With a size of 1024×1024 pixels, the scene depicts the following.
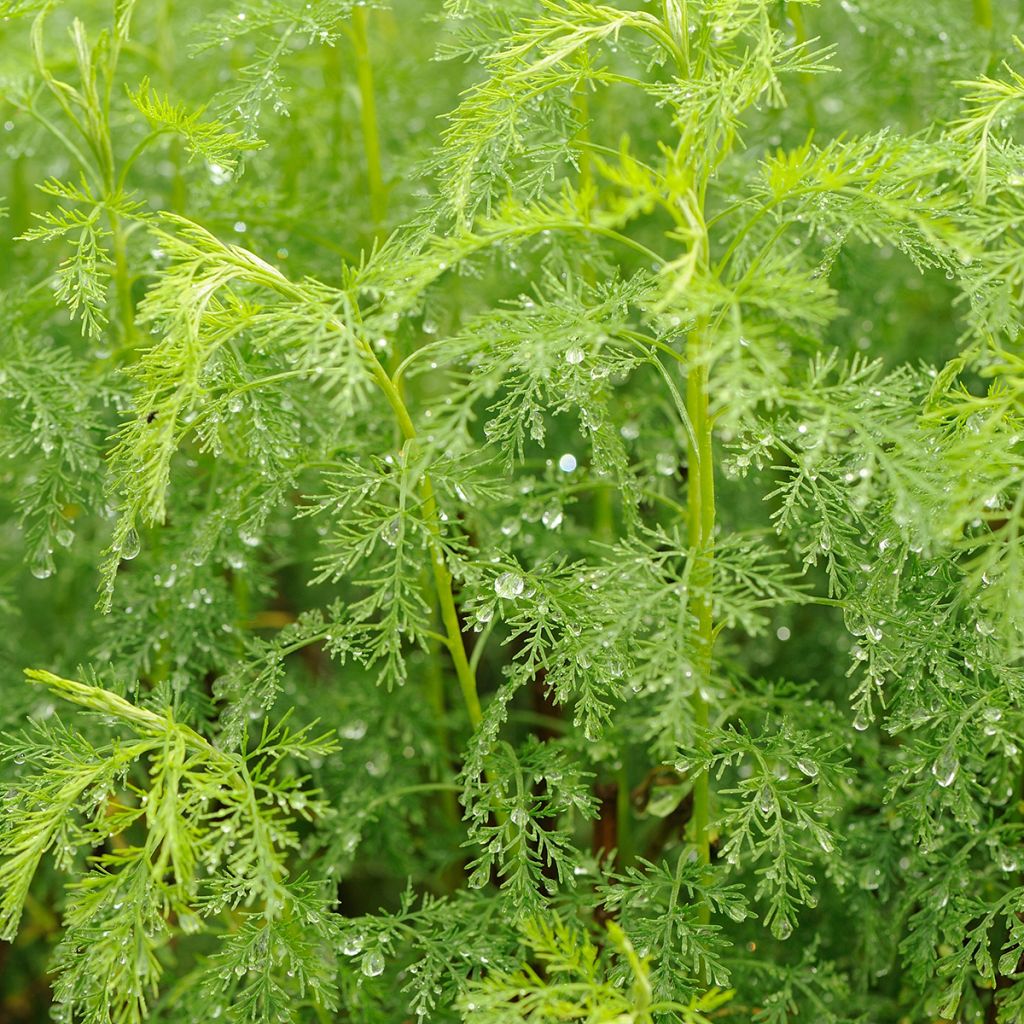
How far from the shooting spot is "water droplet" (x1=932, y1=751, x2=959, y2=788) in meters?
0.91

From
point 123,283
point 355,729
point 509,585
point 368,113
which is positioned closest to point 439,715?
point 355,729

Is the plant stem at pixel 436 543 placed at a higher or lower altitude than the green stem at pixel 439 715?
higher

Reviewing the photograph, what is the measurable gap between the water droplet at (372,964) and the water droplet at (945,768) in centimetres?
52

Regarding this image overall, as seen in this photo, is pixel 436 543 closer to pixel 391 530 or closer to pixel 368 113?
pixel 391 530

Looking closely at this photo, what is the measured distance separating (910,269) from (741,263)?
605mm

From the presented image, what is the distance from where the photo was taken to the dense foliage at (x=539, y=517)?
2.70 feet

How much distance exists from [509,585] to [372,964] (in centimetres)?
37

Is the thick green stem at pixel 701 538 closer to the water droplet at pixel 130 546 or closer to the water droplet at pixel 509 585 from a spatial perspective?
the water droplet at pixel 509 585

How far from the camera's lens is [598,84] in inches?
53.8

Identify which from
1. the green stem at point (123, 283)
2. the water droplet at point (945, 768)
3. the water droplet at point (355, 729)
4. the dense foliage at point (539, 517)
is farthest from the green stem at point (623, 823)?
the green stem at point (123, 283)

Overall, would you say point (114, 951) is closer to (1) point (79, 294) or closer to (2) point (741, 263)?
(1) point (79, 294)

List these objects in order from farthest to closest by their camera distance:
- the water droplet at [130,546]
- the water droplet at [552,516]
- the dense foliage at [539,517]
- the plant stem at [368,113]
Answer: the plant stem at [368,113] → the water droplet at [552,516] → the water droplet at [130,546] → the dense foliage at [539,517]

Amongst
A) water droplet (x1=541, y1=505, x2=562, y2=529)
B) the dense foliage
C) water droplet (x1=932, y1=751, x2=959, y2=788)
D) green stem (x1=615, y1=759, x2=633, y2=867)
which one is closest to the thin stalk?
the dense foliage

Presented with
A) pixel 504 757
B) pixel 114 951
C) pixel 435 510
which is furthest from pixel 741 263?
pixel 114 951
